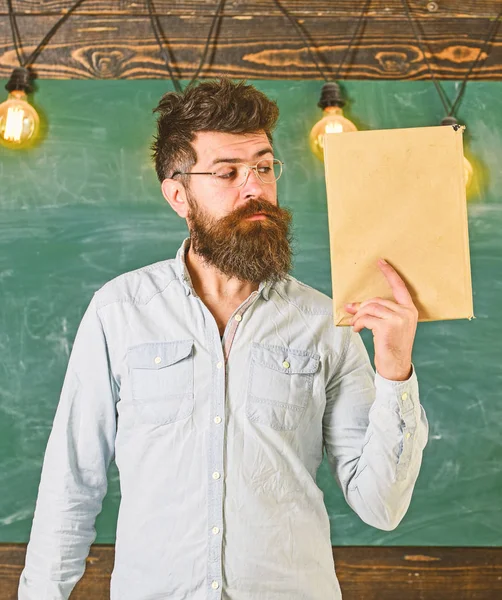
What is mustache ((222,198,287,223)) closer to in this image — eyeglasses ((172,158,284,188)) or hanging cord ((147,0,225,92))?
eyeglasses ((172,158,284,188))

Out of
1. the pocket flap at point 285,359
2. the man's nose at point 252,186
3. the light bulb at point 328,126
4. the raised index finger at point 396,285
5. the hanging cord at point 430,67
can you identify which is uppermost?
the hanging cord at point 430,67

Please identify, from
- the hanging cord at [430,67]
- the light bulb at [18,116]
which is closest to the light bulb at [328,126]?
the hanging cord at [430,67]

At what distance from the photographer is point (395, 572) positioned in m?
1.97

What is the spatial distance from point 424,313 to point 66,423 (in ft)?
2.22

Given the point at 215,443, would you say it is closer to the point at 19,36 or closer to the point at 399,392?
the point at 399,392

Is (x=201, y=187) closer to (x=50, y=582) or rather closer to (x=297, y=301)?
(x=297, y=301)

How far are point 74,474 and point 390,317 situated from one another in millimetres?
650

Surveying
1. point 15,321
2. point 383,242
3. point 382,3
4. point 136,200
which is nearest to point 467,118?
point 382,3

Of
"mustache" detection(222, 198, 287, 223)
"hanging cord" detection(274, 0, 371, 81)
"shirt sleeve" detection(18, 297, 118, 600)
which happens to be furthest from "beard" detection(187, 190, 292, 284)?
"hanging cord" detection(274, 0, 371, 81)

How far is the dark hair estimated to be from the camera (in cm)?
140

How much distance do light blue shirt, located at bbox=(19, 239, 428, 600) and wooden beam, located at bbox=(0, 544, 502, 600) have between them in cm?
68

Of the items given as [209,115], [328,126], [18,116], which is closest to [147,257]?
[18,116]

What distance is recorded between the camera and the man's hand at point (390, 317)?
106cm

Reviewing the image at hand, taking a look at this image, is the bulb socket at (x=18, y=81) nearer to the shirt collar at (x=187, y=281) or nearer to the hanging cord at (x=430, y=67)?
the shirt collar at (x=187, y=281)
